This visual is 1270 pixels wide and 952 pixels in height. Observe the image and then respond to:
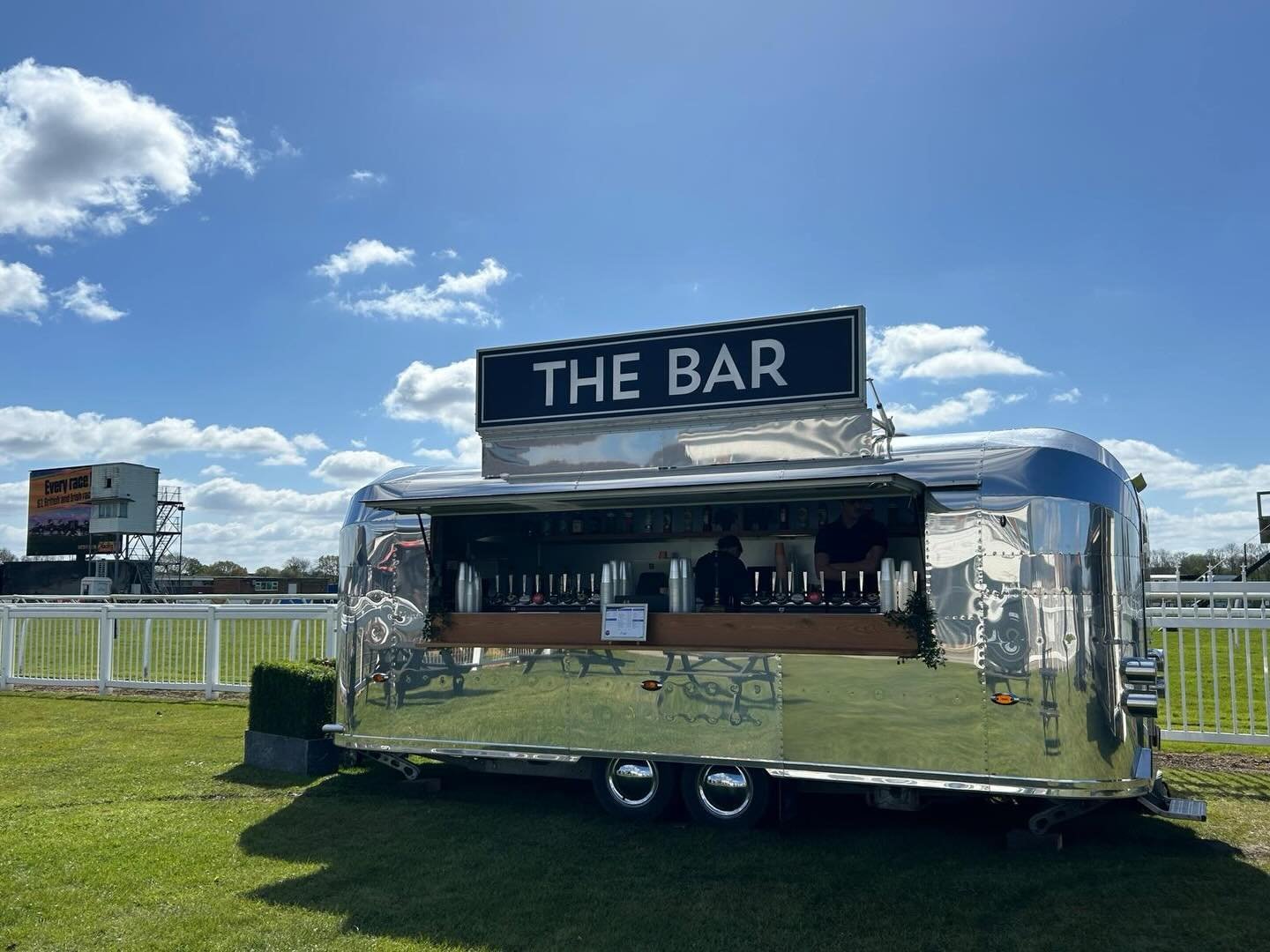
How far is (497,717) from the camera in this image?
22.9 feet

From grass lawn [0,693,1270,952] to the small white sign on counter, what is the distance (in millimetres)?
1233

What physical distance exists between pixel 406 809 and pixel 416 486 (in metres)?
2.33

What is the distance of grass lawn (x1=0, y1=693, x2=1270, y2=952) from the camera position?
4789 millimetres

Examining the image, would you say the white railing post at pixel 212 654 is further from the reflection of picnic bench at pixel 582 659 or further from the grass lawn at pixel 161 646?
the reflection of picnic bench at pixel 582 659

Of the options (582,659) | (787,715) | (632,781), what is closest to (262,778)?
(582,659)

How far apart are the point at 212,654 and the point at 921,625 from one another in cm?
997

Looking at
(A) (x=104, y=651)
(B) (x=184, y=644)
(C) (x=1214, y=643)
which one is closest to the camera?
(C) (x=1214, y=643)

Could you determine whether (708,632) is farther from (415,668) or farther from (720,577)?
(415,668)

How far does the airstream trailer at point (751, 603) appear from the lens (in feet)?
18.6

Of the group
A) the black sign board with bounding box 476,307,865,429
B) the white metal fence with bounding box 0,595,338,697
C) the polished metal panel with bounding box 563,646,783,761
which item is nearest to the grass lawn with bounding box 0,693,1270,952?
the polished metal panel with bounding box 563,646,783,761

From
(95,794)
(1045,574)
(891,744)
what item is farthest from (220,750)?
(1045,574)

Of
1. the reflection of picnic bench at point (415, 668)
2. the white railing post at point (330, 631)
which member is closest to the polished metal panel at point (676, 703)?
the reflection of picnic bench at point (415, 668)

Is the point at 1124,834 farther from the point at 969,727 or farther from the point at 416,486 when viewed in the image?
the point at 416,486

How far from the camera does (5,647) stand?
14.5 m
